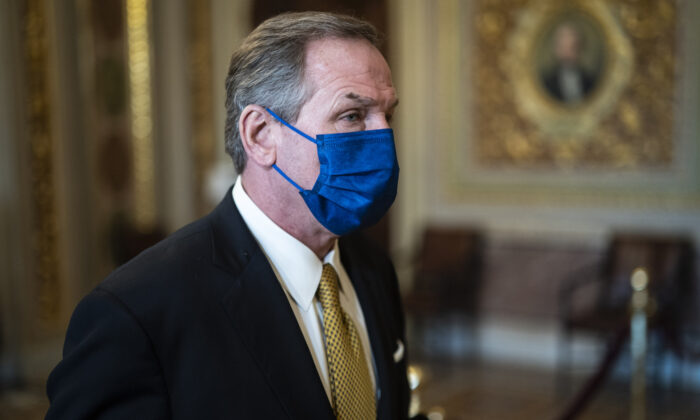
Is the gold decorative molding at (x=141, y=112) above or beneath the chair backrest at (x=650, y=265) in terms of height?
above

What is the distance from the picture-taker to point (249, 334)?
54.4 inches

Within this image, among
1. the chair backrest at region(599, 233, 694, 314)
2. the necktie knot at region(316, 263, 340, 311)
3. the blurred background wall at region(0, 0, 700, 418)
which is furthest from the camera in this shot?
the blurred background wall at region(0, 0, 700, 418)

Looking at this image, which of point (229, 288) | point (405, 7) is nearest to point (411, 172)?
point (405, 7)

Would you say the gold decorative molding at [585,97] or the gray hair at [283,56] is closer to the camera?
the gray hair at [283,56]

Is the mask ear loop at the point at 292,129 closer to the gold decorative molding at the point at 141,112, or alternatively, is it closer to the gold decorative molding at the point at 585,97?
the gold decorative molding at the point at 585,97

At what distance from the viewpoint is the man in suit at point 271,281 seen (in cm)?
125

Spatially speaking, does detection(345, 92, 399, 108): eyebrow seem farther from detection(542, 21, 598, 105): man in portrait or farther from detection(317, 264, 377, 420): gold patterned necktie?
detection(542, 21, 598, 105): man in portrait

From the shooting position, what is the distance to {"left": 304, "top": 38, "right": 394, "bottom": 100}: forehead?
1471 mm

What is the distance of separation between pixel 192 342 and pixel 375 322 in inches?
22.2

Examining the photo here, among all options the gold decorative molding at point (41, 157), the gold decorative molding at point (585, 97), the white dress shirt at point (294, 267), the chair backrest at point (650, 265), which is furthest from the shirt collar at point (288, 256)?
the gold decorative molding at point (585, 97)

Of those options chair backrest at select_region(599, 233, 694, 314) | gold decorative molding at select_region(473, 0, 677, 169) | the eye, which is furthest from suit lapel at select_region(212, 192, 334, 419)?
gold decorative molding at select_region(473, 0, 677, 169)

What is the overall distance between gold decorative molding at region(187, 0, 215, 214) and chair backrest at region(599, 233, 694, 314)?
447 cm

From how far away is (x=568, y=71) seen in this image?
5.86 meters

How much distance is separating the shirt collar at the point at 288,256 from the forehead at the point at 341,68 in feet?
1.13
